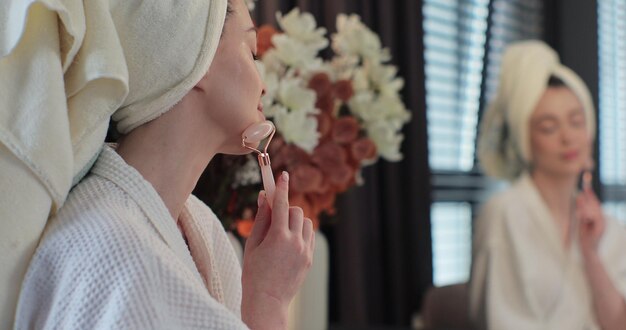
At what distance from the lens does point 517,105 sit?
6.30 feet

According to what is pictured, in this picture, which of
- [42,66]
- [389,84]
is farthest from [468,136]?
[42,66]

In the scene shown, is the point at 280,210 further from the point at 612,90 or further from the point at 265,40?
the point at 612,90

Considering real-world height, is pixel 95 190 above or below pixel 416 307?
above

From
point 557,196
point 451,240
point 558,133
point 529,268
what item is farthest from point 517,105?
point 451,240

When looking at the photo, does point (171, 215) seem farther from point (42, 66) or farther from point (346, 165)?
point (346, 165)

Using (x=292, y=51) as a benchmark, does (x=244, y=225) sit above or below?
below

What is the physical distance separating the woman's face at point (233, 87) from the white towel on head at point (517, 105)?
132 centimetres

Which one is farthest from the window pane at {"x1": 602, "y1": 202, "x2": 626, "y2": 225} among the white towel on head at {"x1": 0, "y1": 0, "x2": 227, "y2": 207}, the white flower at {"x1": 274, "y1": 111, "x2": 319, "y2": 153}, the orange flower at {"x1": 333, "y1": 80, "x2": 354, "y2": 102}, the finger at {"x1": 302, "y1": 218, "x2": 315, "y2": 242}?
the white towel on head at {"x1": 0, "y1": 0, "x2": 227, "y2": 207}

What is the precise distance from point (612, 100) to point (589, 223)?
0.68 m

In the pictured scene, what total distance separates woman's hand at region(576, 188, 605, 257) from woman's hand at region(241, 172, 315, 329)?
1.37m

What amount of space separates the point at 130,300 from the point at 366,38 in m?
0.94

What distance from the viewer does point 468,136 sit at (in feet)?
7.73

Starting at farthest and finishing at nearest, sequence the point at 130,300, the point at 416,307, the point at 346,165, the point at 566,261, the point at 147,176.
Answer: the point at 416,307, the point at 566,261, the point at 346,165, the point at 147,176, the point at 130,300

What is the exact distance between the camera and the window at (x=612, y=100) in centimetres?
246
